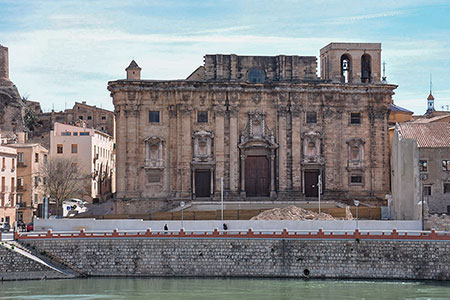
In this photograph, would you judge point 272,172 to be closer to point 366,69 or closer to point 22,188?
point 366,69

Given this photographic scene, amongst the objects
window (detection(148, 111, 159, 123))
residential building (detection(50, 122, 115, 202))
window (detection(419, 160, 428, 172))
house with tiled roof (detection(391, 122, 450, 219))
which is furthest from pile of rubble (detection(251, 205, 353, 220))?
residential building (detection(50, 122, 115, 202))

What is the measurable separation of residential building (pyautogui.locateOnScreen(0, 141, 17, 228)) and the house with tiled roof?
32424 mm

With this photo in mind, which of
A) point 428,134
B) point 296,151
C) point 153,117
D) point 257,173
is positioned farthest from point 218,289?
point 153,117

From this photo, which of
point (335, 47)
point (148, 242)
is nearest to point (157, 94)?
point (335, 47)

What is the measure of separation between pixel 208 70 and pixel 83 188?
21221 mm

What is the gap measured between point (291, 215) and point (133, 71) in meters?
19.8

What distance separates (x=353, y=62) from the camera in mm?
74125

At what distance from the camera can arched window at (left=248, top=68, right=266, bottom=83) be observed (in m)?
73.1

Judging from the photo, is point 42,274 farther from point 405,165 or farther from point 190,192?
point 405,165

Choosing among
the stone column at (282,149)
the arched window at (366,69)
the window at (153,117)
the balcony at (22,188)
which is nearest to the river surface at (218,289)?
the stone column at (282,149)

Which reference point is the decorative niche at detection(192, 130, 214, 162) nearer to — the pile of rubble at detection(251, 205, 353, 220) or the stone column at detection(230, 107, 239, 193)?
the stone column at detection(230, 107, 239, 193)

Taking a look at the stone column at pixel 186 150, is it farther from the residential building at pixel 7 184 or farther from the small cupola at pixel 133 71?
the residential building at pixel 7 184

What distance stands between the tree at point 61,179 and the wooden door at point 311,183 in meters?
21.6

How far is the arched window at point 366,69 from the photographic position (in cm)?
7488
